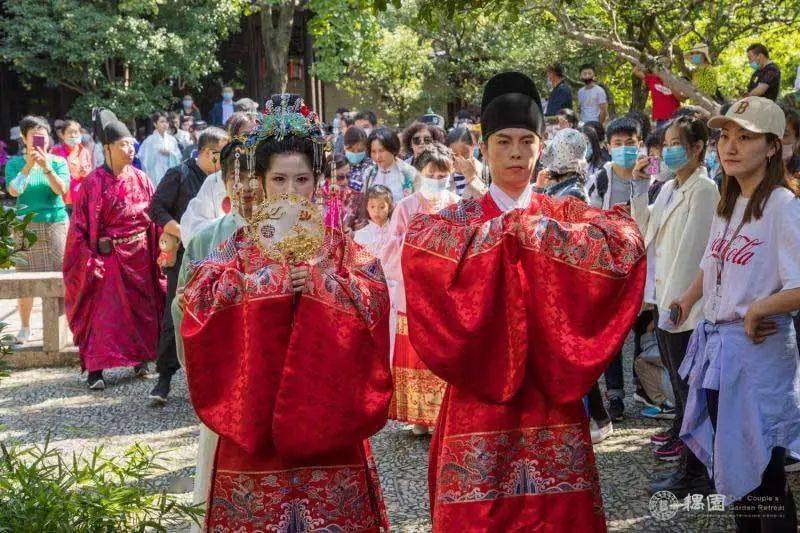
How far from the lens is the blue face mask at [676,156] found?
4.78m

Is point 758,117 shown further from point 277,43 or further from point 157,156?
point 277,43

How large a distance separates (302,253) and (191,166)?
4349mm

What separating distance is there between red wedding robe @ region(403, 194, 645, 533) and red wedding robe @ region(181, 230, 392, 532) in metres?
0.22

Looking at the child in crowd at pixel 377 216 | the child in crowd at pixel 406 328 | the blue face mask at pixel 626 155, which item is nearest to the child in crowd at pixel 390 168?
the child in crowd at pixel 377 216

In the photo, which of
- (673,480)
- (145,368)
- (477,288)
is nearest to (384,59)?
(145,368)

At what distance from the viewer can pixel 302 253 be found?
288 cm

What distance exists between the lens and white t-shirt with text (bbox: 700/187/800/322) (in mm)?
3459

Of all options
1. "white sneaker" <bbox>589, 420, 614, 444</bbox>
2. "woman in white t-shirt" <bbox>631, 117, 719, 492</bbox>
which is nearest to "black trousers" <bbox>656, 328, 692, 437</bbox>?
"woman in white t-shirt" <bbox>631, 117, 719, 492</bbox>

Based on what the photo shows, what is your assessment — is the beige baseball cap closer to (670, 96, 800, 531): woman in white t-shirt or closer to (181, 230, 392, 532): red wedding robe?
A: (670, 96, 800, 531): woman in white t-shirt

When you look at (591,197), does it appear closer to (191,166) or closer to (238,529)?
(191,166)

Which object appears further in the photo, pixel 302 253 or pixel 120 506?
pixel 120 506

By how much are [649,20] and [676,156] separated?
646 centimetres

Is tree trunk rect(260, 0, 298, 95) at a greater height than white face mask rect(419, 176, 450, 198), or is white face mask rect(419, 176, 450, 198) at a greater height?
tree trunk rect(260, 0, 298, 95)

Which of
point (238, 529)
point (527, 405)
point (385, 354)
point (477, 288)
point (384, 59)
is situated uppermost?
point (384, 59)
